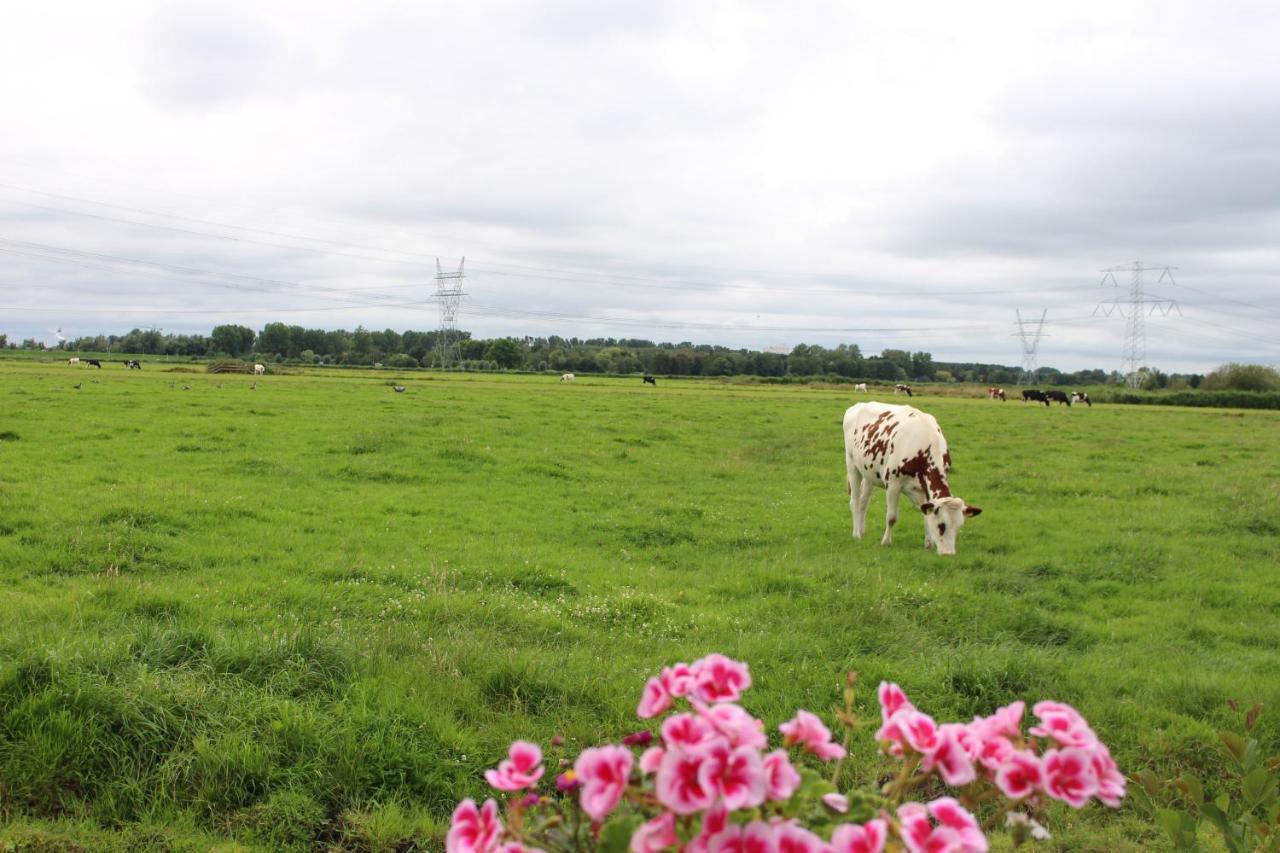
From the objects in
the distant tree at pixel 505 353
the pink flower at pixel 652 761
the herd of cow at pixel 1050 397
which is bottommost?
the pink flower at pixel 652 761

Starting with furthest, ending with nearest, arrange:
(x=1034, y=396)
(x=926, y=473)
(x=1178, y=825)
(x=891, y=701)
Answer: (x=1034, y=396), (x=926, y=473), (x=1178, y=825), (x=891, y=701)

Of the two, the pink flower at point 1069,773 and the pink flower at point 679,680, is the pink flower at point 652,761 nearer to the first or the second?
the pink flower at point 679,680

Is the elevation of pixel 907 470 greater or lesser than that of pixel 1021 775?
lesser

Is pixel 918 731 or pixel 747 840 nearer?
pixel 747 840

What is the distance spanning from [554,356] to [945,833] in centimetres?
12889

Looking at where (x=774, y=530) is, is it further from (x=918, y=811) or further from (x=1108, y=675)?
(x=918, y=811)

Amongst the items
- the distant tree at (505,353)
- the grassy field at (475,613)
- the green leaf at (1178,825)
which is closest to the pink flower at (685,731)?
the green leaf at (1178,825)

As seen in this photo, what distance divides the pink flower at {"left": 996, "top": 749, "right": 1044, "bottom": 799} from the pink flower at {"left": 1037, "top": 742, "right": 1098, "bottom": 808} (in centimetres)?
2

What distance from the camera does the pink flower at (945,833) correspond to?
1504 mm

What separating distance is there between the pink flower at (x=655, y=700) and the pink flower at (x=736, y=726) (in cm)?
12

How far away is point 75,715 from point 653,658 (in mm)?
4327

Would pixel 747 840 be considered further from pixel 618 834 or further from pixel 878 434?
pixel 878 434

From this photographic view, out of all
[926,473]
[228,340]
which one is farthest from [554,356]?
[926,473]

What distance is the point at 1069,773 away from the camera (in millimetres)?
1655
